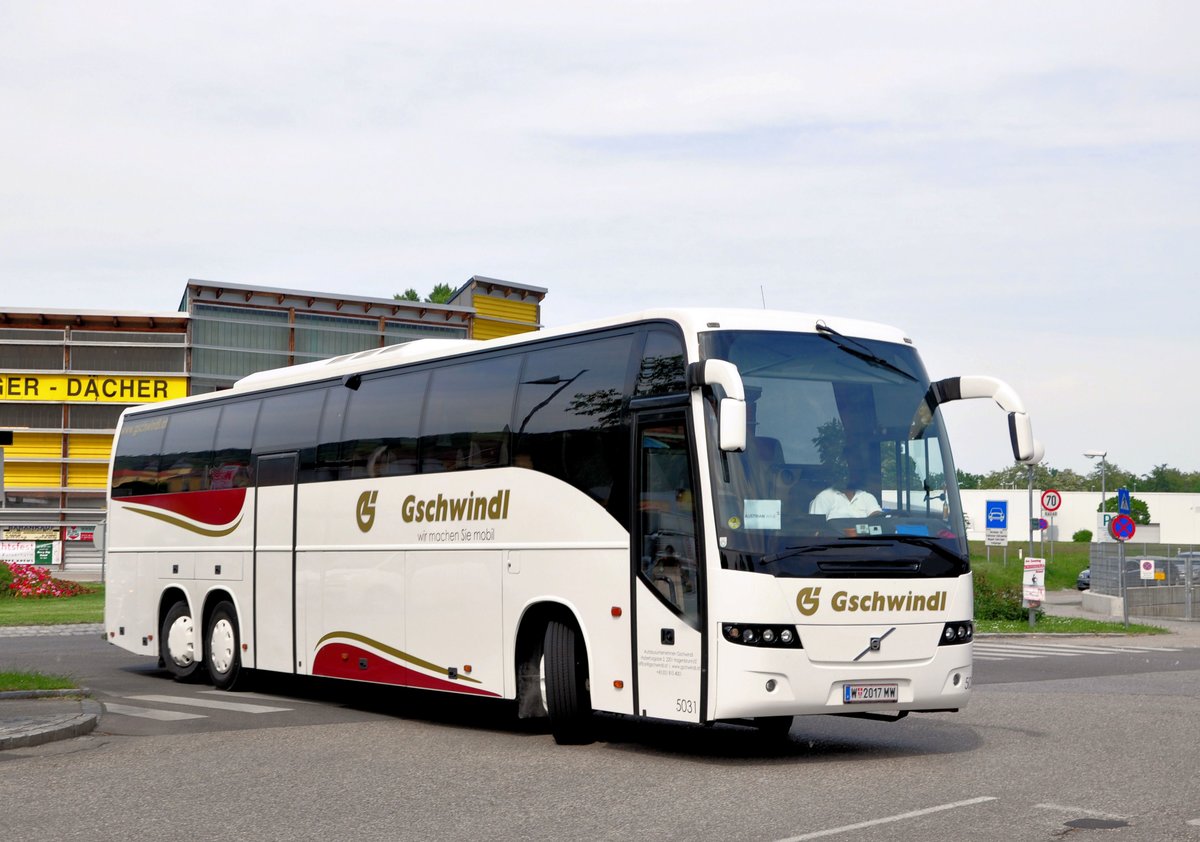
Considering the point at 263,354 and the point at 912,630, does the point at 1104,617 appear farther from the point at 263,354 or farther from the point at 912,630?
the point at 912,630

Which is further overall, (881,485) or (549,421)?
(549,421)

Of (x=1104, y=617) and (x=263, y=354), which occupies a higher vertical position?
(x=263, y=354)

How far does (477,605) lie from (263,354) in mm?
43344

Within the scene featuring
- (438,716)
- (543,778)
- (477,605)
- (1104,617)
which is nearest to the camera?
(543,778)

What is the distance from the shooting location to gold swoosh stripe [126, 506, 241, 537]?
59.1 ft

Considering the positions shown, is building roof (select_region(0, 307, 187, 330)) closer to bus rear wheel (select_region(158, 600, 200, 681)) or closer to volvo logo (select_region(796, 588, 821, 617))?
bus rear wheel (select_region(158, 600, 200, 681))

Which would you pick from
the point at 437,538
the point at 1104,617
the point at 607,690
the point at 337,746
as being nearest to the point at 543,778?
the point at 607,690

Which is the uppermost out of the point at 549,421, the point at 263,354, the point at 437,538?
the point at 263,354

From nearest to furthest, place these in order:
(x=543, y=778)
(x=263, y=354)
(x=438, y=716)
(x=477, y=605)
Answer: (x=543, y=778) < (x=477, y=605) < (x=438, y=716) < (x=263, y=354)

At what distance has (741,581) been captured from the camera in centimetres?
1105

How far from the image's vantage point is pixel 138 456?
20656 millimetres

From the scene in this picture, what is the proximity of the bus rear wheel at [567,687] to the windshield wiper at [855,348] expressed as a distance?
3128 mm

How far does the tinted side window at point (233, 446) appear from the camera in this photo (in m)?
17.8

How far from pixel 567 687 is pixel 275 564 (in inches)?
228
